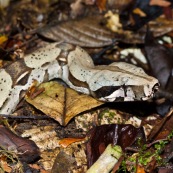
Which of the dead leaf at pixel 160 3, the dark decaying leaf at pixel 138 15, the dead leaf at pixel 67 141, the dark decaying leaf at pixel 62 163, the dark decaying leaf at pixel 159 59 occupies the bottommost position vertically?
the dark decaying leaf at pixel 62 163

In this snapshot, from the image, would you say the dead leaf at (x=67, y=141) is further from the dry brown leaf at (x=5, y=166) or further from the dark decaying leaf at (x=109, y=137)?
the dry brown leaf at (x=5, y=166)

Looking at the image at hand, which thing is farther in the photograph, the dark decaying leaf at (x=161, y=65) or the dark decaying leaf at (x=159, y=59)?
the dark decaying leaf at (x=159, y=59)

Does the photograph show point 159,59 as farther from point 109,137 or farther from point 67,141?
point 67,141

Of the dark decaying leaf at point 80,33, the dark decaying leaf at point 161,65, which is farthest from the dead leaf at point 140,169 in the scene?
the dark decaying leaf at point 80,33

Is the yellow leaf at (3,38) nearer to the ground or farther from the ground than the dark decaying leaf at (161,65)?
farther from the ground

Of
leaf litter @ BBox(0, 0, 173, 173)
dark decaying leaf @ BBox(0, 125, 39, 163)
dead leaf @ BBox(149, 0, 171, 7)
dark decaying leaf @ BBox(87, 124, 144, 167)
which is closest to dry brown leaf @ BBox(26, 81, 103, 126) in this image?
leaf litter @ BBox(0, 0, 173, 173)

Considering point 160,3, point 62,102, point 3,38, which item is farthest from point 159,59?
point 3,38
